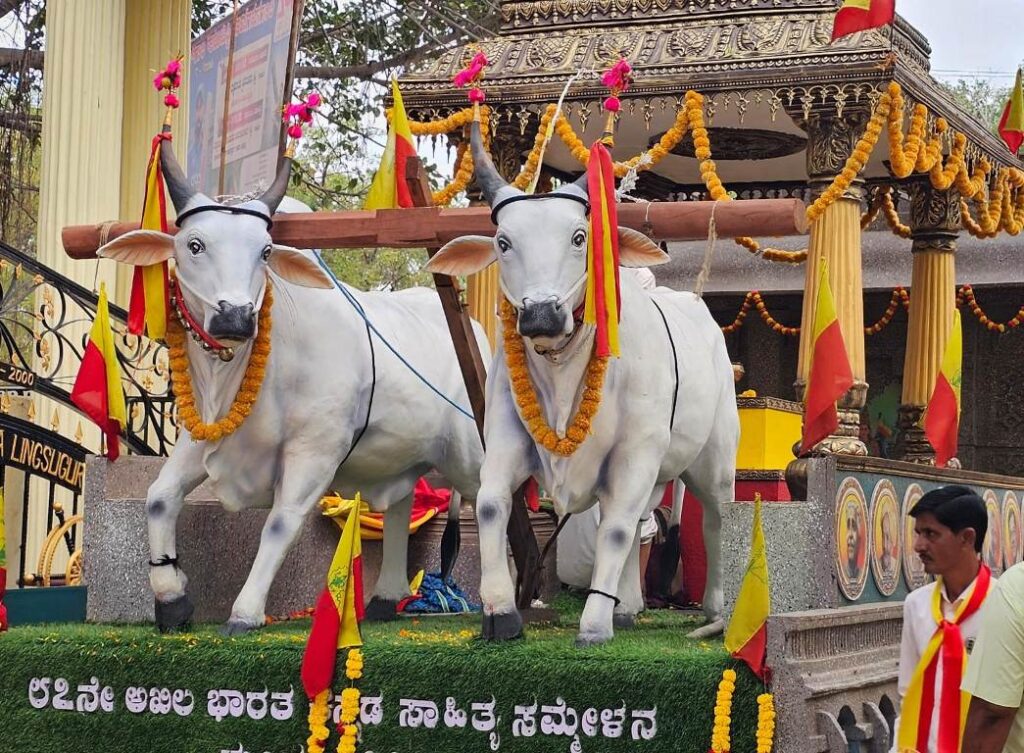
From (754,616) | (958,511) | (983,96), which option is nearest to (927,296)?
(754,616)

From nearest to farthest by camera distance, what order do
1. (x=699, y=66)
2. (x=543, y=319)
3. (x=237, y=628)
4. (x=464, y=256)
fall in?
(x=543, y=319) < (x=464, y=256) < (x=237, y=628) < (x=699, y=66)

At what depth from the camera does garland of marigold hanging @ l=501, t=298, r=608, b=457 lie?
5.54 metres

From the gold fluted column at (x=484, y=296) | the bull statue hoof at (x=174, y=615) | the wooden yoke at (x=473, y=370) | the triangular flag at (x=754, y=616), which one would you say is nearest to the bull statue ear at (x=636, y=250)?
the wooden yoke at (x=473, y=370)

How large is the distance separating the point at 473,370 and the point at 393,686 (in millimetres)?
1427

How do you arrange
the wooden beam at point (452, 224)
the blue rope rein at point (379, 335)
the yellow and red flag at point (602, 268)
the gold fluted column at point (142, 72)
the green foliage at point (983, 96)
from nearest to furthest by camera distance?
1. the yellow and red flag at point (602, 268)
2. the wooden beam at point (452, 224)
3. the blue rope rein at point (379, 335)
4. the gold fluted column at point (142, 72)
5. the green foliage at point (983, 96)

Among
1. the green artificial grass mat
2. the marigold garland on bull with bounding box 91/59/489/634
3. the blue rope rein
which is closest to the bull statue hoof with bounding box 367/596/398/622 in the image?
the green artificial grass mat

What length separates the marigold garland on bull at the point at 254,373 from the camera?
18.8ft

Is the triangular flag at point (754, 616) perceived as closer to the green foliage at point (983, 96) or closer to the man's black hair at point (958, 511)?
the man's black hair at point (958, 511)

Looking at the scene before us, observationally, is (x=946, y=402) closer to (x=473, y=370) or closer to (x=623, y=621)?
(x=623, y=621)

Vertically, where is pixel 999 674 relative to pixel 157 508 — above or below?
below

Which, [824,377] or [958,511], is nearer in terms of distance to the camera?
[958,511]

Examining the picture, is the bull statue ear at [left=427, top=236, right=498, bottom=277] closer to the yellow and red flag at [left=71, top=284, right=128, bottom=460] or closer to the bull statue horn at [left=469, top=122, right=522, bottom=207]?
the bull statue horn at [left=469, top=122, right=522, bottom=207]

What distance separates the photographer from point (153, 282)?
5.92m

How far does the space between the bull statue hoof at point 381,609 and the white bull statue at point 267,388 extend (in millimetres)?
567
